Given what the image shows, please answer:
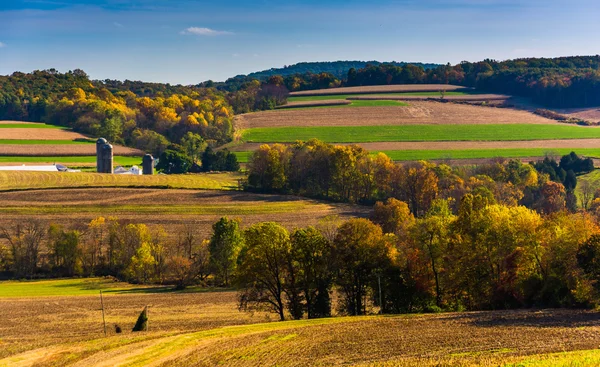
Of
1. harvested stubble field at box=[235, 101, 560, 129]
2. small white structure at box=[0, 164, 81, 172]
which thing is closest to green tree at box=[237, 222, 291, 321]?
small white structure at box=[0, 164, 81, 172]

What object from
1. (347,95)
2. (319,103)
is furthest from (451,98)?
(319,103)

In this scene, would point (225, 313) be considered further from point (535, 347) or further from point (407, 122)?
point (407, 122)

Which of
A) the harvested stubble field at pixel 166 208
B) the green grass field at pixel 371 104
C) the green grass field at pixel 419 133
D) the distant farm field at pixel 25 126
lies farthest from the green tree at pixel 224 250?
the green grass field at pixel 371 104

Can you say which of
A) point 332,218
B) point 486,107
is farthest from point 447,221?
point 486,107

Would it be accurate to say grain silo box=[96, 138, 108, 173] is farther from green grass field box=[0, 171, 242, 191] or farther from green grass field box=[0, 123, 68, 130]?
green grass field box=[0, 123, 68, 130]

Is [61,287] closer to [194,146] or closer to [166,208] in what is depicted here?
[166,208]

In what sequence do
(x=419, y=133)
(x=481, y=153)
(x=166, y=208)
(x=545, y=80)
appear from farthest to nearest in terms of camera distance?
(x=545, y=80)
(x=419, y=133)
(x=481, y=153)
(x=166, y=208)

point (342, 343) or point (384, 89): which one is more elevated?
point (384, 89)

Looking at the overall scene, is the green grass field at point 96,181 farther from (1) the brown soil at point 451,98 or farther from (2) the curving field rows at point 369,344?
(1) the brown soil at point 451,98
